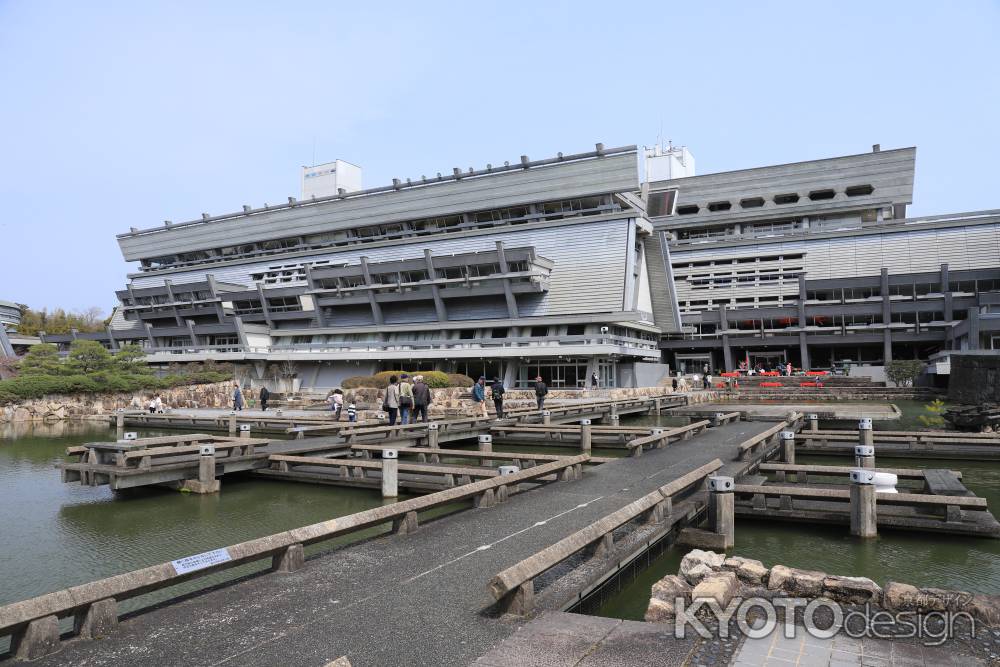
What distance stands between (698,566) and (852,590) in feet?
4.34

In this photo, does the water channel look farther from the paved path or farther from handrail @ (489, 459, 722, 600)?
the paved path

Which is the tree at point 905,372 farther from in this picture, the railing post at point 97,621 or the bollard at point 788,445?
the railing post at point 97,621

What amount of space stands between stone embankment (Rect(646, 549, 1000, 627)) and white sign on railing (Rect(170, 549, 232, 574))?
12.9ft

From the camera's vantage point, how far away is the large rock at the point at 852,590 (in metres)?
5.50

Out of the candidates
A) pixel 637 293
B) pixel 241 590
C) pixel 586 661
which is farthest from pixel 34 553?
pixel 637 293

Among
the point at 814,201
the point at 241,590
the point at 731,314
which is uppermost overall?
the point at 814,201

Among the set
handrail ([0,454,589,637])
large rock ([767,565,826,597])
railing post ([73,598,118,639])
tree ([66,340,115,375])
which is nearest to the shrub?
tree ([66,340,115,375])

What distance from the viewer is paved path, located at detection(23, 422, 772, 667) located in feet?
15.6

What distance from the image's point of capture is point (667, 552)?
932 centimetres

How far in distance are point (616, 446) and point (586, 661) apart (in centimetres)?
1782

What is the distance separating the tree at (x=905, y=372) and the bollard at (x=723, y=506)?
4865cm

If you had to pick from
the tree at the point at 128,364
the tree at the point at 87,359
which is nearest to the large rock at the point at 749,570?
the tree at the point at 87,359

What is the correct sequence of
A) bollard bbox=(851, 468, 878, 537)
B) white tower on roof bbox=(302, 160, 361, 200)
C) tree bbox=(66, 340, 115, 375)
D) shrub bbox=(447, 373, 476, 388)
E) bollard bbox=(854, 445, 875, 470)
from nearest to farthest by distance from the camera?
bollard bbox=(851, 468, 878, 537) → bollard bbox=(854, 445, 875, 470) → shrub bbox=(447, 373, 476, 388) → tree bbox=(66, 340, 115, 375) → white tower on roof bbox=(302, 160, 361, 200)

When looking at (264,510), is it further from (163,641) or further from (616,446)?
(616,446)
